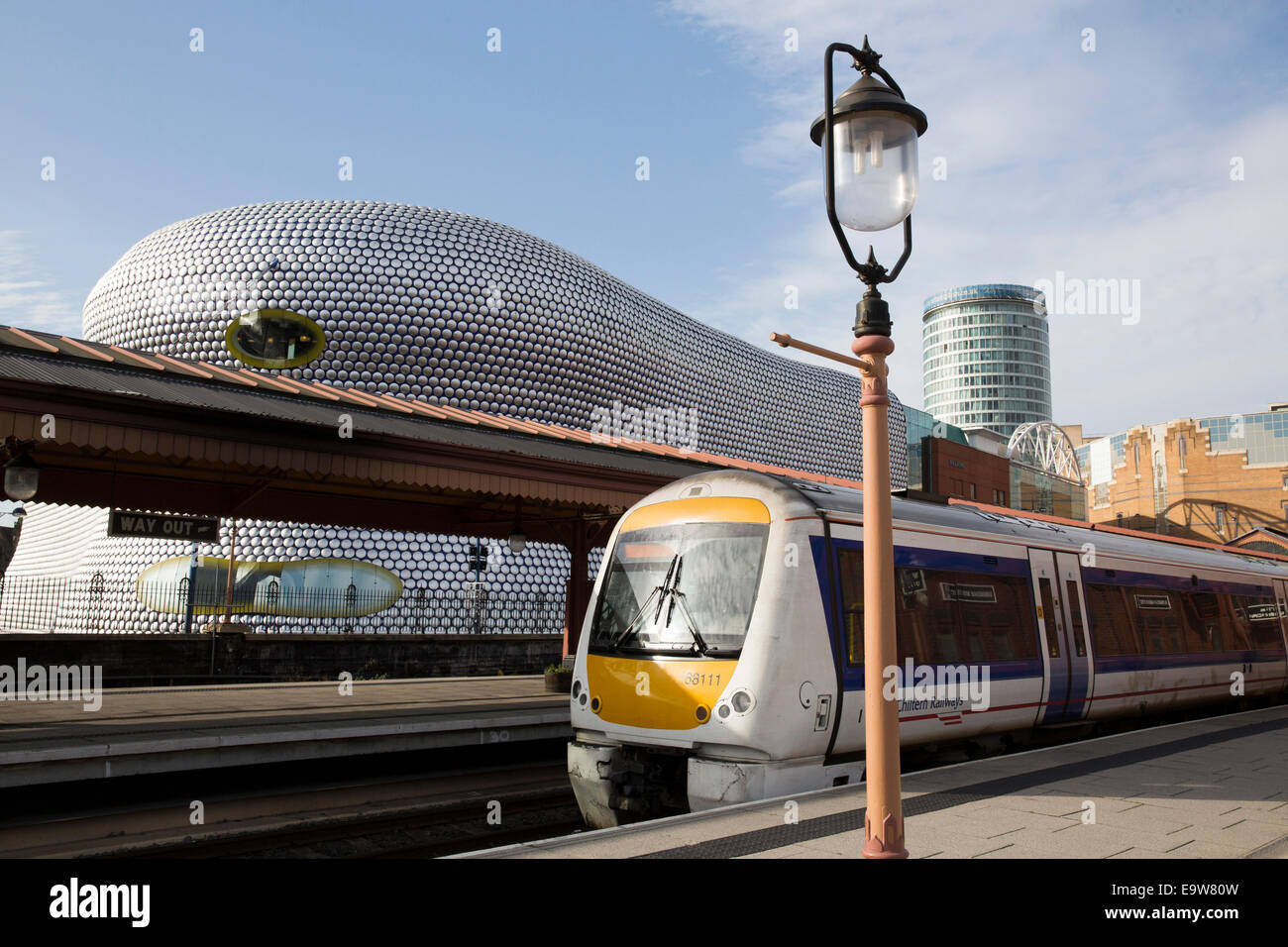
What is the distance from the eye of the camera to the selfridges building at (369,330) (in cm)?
4578

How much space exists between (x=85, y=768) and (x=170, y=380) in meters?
5.17

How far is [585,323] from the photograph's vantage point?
5756 centimetres

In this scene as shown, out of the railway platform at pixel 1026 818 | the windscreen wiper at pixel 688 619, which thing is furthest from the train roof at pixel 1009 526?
the railway platform at pixel 1026 818

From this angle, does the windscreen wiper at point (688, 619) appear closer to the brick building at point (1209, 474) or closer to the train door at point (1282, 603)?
the train door at point (1282, 603)

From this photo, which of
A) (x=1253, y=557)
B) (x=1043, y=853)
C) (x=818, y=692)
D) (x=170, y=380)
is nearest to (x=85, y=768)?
(x=170, y=380)

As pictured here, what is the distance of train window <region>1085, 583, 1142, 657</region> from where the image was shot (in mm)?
12156

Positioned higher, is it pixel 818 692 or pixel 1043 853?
pixel 818 692

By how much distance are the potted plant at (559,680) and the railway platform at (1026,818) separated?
812 centimetres

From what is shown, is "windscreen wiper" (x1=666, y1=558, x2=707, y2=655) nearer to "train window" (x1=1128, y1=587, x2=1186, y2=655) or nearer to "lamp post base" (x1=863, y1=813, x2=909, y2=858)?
"lamp post base" (x1=863, y1=813, x2=909, y2=858)

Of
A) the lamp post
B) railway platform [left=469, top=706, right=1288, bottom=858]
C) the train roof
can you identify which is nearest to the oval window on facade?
the train roof

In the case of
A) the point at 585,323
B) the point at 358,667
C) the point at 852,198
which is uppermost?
the point at 585,323

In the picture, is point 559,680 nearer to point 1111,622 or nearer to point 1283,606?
point 1111,622

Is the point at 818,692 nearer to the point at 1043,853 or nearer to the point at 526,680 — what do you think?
the point at 1043,853

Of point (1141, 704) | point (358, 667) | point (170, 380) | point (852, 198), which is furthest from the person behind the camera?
point (358, 667)
